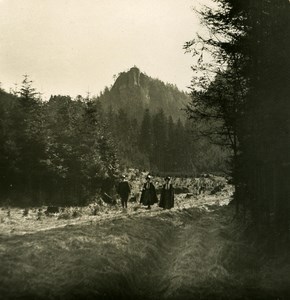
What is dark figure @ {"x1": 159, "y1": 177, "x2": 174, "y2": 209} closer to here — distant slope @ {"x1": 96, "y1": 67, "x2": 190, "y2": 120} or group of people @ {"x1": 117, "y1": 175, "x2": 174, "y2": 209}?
group of people @ {"x1": 117, "y1": 175, "x2": 174, "y2": 209}

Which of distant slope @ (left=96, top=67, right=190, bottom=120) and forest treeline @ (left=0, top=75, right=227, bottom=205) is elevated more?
distant slope @ (left=96, top=67, right=190, bottom=120)

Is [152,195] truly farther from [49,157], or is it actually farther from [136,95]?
[136,95]

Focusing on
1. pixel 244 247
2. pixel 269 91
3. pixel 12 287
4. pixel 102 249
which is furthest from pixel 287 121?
pixel 12 287

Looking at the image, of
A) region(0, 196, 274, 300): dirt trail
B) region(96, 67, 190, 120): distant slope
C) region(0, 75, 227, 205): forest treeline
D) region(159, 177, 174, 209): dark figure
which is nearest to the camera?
region(0, 196, 274, 300): dirt trail

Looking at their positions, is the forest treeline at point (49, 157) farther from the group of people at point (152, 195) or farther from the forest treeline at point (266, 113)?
the forest treeline at point (266, 113)

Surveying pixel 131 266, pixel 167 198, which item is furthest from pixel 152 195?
pixel 131 266

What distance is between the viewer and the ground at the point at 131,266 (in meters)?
9.37

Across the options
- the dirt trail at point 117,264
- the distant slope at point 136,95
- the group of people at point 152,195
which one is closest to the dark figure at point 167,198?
the group of people at point 152,195

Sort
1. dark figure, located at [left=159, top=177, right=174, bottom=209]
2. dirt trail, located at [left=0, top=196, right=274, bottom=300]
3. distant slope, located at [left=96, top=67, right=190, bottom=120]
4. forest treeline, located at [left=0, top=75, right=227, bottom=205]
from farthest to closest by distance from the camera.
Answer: distant slope, located at [left=96, top=67, right=190, bottom=120]
forest treeline, located at [left=0, top=75, right=227, bottom=205]
dark figure, located at [left=159, top=177, right=174, bottom=209]
dirt trail, located at [left=0, top=196, right=274, bottom=300]

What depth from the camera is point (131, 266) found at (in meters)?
10.7

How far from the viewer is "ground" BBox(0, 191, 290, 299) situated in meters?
9.37

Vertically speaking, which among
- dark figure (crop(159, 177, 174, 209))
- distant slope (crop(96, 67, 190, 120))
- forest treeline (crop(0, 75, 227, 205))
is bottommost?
dark figure (crop(159, 177, 174, 209))

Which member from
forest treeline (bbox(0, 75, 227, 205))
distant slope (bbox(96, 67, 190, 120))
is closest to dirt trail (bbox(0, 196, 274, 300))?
forest treeline (bbox(0, 75, 227, 205))

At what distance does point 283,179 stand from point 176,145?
8309 cm
